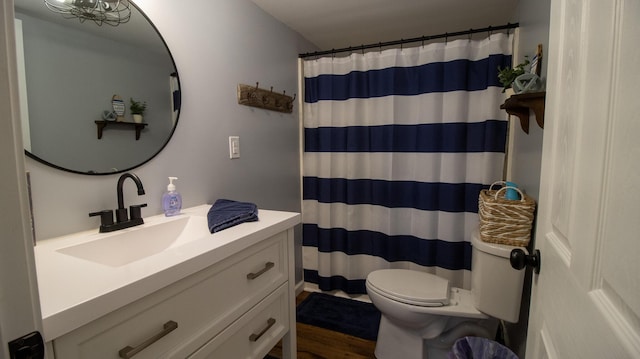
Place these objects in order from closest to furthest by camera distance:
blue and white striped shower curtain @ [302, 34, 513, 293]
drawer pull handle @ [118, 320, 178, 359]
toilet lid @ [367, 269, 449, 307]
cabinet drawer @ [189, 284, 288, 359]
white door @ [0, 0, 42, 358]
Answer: white door @ [0, 0, 42, 358] < drawer pull handle @ [118, 320, 178, 359] < cabinet drawer @ [189, 284, 288, 359] < toilet lid @ [367, 269, 449, 307] < blue and white striped shower curtain @ [302, 34, 513, 293]

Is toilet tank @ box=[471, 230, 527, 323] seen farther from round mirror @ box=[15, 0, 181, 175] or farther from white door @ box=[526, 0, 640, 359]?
round mirror @ box=[15, 0, 181, 175]

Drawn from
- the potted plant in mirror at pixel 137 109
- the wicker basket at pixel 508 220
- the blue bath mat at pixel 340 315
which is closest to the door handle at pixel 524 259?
the wicker basket at pixel 508 220

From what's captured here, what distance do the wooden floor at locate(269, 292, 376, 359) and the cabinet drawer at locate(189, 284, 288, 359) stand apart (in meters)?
0.60

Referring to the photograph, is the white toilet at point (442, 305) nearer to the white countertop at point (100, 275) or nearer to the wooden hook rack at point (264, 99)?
the white countertop at point (100, 275)

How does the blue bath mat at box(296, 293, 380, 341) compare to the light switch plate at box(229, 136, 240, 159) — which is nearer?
the light switch plate at box(229, 136, 240, 159)

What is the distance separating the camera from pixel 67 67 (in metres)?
0.99

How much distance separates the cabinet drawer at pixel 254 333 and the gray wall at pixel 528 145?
112 cm

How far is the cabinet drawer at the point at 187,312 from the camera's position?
60 cm

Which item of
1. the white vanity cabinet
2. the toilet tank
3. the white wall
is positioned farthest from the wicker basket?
the white wall

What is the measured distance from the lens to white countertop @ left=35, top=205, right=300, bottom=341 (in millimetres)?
539

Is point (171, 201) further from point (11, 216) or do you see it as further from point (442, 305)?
point (442, 305)

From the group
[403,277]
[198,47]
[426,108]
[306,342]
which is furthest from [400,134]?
[306,342]

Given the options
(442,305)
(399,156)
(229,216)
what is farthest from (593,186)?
(399,156)

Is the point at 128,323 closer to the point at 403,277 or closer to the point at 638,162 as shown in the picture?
the point at 638,162
